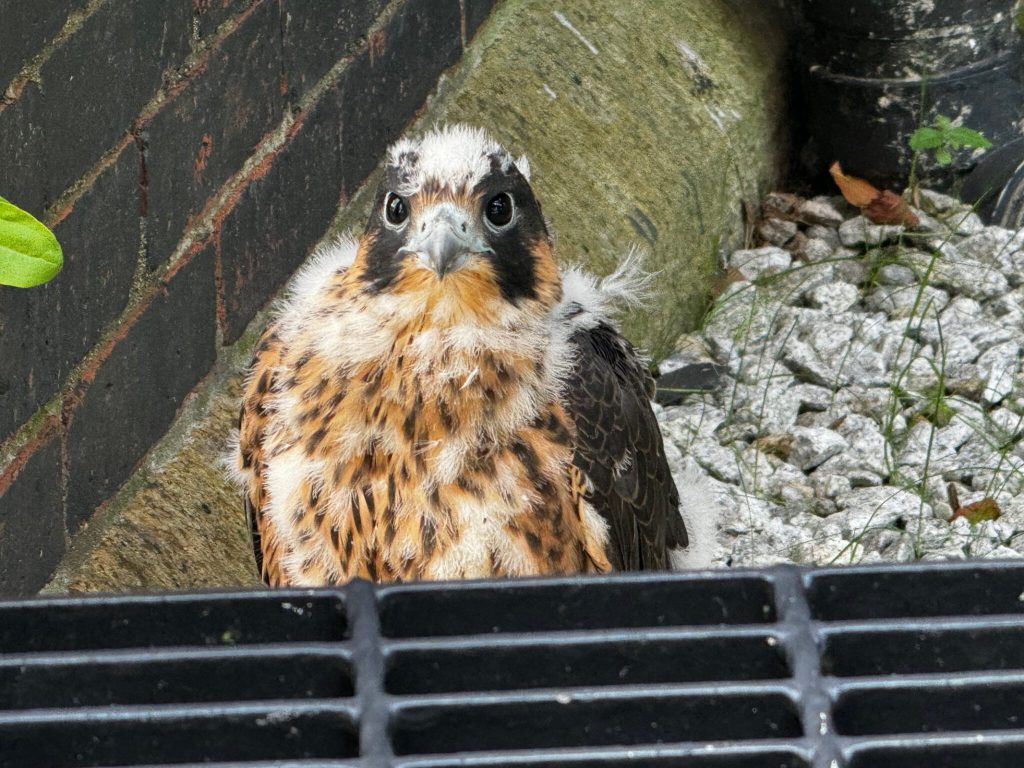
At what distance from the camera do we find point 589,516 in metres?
2.71

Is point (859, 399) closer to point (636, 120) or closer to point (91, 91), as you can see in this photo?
point (636, 120)

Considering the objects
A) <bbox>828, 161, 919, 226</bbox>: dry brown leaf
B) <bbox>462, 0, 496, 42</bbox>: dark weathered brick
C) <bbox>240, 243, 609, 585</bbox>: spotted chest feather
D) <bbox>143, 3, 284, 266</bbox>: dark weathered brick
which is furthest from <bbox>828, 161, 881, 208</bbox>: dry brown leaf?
<bbox>240, 243, 609, 585</bbox>: spotted chest feather

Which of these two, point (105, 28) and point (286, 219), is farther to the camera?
point (286, 219)

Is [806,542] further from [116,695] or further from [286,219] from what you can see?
[116,695]

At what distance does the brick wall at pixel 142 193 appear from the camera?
105 inches

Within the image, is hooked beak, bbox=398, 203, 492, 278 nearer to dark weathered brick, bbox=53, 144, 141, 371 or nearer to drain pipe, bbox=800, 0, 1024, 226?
dark weathered brick, bbox=53, 144, 141, 371

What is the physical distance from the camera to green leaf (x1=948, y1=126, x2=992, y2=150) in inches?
190

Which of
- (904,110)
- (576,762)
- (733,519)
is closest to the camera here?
(576,762)

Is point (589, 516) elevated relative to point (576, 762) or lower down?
elevated

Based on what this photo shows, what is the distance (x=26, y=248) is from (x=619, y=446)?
1104 millimetres

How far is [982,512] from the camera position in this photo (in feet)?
12.1

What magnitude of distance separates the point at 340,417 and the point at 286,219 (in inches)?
38.7

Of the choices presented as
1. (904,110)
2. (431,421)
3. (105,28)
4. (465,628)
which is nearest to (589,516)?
(431,421)

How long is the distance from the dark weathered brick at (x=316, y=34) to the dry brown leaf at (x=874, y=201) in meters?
1.77
